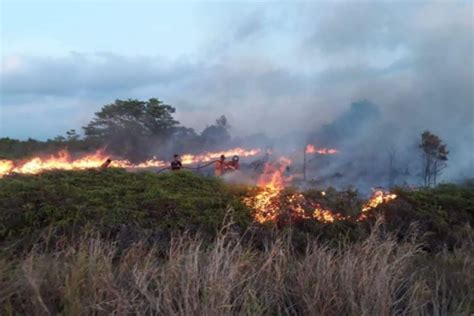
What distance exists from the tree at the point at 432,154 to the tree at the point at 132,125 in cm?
1114

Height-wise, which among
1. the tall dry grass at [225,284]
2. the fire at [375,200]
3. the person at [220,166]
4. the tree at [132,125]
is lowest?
the tall dry grass at [225,284]

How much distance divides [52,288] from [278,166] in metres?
9.35

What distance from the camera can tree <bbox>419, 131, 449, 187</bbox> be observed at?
20688 millimetres

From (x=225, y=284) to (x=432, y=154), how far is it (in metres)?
18.8

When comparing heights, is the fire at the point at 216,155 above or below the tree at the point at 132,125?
below

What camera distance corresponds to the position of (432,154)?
22250mm

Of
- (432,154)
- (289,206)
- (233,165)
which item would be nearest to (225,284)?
(289,206)

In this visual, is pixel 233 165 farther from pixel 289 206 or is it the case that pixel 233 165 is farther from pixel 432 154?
pixel 432 154

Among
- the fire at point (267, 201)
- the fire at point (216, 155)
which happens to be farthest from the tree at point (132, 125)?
the fire at point (267, 201)

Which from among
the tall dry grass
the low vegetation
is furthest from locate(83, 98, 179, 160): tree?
the tall dry grass

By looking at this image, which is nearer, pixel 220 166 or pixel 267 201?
pixel 267 201

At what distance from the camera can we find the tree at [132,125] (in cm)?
2694

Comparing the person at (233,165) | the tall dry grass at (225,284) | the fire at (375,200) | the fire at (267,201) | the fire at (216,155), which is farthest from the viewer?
the fire at (216,155)

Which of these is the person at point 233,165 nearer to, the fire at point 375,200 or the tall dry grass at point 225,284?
the fire at point 375,200
